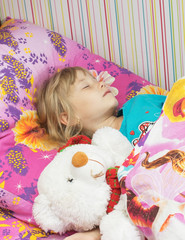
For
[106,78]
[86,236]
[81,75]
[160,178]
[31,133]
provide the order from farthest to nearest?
[106,78]
[81,75]
[31,133]
[86,236]
[160,178]

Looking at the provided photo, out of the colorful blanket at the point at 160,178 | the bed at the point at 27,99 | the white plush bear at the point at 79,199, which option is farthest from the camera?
the bed at the point at 27,99

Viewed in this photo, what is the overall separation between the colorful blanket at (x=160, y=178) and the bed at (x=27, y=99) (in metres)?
0.01

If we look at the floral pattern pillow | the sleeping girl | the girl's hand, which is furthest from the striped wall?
the girl's hand

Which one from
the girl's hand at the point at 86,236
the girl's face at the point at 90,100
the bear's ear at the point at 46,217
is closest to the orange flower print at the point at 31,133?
the girl's face at the point at 90,100

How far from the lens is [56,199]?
1.10 meters

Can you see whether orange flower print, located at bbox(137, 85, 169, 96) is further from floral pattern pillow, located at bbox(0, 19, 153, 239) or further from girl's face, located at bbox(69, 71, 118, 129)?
girl's face, located at bbox(69, 71, 118, 129)

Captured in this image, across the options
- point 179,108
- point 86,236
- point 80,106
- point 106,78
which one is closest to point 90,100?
point 80,106

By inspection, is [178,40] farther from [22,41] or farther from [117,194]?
[117,194]

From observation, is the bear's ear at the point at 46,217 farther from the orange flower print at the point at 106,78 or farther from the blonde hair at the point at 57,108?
the orange flower print at the point at 106,78

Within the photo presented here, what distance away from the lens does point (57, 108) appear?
154cm

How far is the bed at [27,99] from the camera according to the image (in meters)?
1.24

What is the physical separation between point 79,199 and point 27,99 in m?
0.61

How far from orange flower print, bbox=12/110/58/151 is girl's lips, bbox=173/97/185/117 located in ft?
1.69

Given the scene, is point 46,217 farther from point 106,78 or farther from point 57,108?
point 106,78
